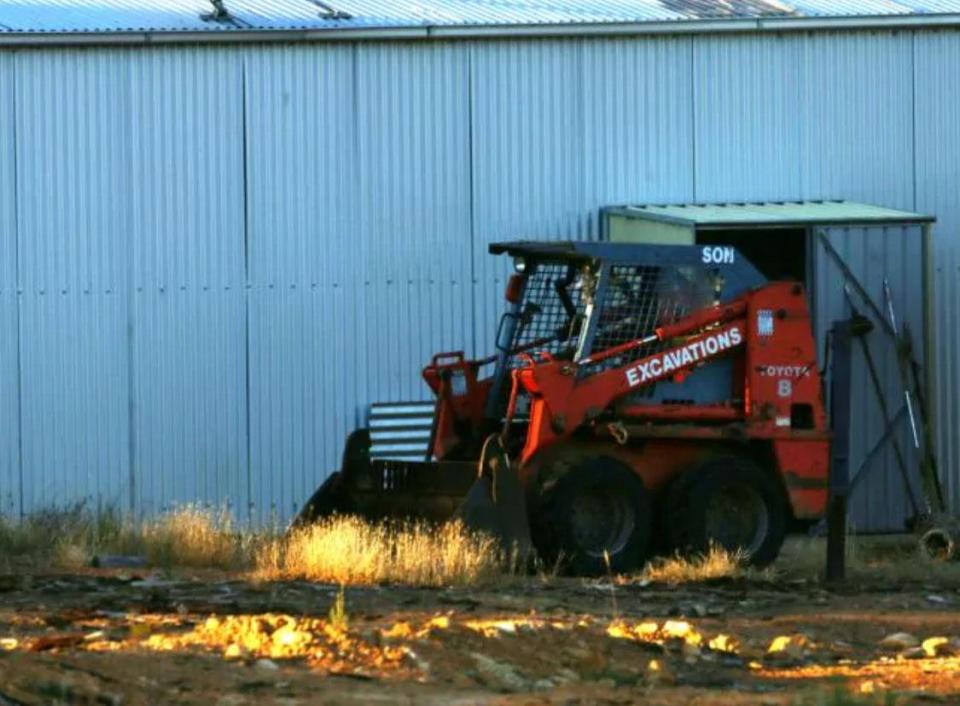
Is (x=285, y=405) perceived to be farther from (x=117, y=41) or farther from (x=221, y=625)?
(x=221, y=625)

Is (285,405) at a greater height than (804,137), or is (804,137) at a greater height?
(804,137)

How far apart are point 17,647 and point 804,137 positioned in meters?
13.1

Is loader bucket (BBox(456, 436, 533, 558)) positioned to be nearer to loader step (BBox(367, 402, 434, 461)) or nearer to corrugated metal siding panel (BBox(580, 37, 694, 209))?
loader step (BBox(367, 402, 434, 461))

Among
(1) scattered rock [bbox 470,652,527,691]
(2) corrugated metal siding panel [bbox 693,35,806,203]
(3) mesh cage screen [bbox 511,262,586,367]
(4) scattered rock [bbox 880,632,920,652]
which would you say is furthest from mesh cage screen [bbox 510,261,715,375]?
(1) scattered rock [bbox 470,652,527,691]

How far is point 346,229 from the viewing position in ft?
72.5

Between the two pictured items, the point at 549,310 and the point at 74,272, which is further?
the point at 74,272

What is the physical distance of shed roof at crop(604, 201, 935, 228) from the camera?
21.3 meters

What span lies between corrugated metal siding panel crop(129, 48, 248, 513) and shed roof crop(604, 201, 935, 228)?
4028 mm

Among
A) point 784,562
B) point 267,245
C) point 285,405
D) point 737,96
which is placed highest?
point 737,96

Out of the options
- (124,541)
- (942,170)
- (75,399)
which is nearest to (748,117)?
(942,170)

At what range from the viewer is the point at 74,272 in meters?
21.6

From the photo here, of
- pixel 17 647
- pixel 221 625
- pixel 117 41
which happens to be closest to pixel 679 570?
pixel 221 625

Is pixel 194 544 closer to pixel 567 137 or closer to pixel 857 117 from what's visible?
pixel 567 137

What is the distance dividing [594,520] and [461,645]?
5397 millimetres
